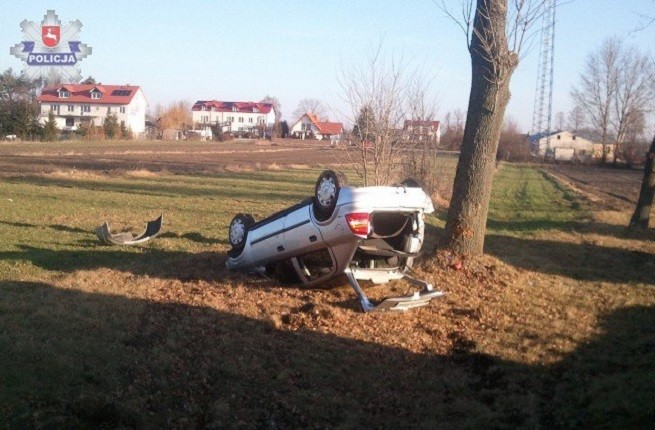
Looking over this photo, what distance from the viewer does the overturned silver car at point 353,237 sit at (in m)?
8.53

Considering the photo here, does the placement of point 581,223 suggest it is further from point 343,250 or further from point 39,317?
point 39,317

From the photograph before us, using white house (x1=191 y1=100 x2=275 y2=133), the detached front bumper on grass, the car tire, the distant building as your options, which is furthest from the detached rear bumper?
white house (x1=191 y1=100 x2=275 y2=133)

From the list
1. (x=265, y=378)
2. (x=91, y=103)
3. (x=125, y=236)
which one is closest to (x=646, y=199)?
(x=125, y=236)

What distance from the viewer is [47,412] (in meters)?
5.53

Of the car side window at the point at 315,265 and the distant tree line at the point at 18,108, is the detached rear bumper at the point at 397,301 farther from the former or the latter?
the distant tree line at the point at 18,108

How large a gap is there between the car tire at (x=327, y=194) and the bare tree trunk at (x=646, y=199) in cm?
1409

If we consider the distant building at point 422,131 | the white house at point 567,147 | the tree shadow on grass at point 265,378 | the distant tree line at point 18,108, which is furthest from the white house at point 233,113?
the tree shadow on grass at point 265,378

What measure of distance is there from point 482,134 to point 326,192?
372 cm

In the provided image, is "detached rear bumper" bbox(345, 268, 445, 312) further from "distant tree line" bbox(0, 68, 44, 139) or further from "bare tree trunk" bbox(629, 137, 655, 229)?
"distant tree line" bbox(0, 68, 44, 139)

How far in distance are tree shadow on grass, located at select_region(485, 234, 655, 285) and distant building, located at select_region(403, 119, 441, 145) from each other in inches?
153

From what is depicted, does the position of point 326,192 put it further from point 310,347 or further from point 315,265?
point 310,347

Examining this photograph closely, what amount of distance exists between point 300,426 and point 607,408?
255 centimetres

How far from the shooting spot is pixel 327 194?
893 centimetres

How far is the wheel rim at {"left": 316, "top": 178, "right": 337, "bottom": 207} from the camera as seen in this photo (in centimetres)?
880
